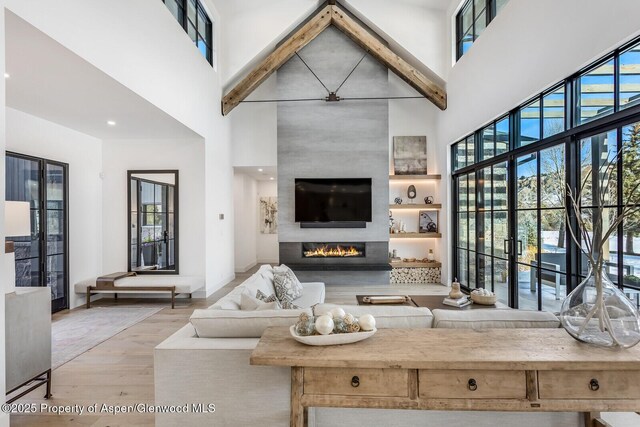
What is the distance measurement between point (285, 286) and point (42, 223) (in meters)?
3.44

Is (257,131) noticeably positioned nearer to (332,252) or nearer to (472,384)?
(332,252)

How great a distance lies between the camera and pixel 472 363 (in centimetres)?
134

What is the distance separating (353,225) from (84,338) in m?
4.49

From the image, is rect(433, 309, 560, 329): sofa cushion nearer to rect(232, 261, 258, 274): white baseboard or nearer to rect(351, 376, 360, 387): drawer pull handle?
rect(351, 376, 360, 387): drawer pull handle

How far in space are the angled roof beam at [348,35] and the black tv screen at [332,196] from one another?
2057mm

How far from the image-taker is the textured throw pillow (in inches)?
146

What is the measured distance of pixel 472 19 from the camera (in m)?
5.31

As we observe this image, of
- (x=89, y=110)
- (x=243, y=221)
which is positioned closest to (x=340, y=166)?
(x=243, y=221)

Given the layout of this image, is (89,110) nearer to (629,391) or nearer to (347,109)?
(347,109)

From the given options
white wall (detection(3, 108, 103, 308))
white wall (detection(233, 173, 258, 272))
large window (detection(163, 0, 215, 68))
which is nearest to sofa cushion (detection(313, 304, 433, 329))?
white wall (detection(3, 108, 103, 308))

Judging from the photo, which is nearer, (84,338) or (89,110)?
(84,338)

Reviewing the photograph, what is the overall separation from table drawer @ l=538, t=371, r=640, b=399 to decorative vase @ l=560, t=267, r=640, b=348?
0.15 meters

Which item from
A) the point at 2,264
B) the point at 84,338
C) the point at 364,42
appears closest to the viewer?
the point at 2,264

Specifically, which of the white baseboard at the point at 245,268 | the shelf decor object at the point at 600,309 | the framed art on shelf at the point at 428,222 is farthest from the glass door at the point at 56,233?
the framed art on shelf at the point at 428,222
